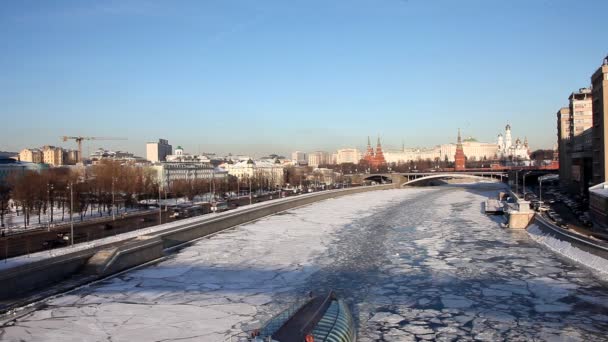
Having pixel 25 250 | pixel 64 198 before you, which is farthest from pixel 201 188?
pixel 25 250

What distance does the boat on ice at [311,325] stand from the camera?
799 cm

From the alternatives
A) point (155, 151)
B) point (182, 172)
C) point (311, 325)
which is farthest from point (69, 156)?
point (311, 325)

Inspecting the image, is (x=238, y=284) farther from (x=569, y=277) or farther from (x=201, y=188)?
(x=201, y=188)

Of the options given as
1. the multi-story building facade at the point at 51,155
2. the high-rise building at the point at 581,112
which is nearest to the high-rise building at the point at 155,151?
the multi-story building facade at the point at 51,155

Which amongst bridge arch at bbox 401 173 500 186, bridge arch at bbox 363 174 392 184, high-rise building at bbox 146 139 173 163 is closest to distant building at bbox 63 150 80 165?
high-rise building at bbox 146 139 173 163

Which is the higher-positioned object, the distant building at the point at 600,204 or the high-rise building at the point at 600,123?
the high-rise building at the point at 600,123

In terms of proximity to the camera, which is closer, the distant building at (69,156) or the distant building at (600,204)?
the distant building at (600,204)

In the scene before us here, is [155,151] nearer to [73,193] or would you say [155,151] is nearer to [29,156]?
[29,156]

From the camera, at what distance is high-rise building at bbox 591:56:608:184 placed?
30.2 metres

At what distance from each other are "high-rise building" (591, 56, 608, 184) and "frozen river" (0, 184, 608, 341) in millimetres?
10413

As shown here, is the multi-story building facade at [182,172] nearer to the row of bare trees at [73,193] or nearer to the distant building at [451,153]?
the row of bare trees at [73,193]

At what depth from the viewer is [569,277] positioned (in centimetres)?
1564

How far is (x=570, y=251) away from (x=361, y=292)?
32.6ft

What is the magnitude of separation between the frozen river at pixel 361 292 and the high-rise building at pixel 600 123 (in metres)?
10.4
